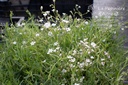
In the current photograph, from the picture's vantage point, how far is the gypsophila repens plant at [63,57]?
7.01ft

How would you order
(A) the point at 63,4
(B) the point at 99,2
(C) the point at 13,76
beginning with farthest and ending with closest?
1. (A) the point at 63,4
2. (B) the point at 99,2
3. (C) the point at 13,76

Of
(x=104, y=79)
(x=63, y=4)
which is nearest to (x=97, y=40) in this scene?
(x=104, y=79)

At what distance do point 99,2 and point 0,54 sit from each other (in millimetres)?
1923

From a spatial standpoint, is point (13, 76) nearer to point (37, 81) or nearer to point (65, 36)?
point (37, 81)

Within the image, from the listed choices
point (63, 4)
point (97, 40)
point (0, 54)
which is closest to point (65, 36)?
point (97, 40)

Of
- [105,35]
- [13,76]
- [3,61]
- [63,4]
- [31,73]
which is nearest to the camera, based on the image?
[31,73]

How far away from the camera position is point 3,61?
2469 mm

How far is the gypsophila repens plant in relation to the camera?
2.14m

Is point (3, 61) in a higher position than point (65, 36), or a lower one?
lower

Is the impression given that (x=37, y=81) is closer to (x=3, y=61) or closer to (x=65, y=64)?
(x=65, y=64)

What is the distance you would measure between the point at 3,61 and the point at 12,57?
0.29ft

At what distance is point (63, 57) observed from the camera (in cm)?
217

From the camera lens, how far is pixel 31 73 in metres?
2.11

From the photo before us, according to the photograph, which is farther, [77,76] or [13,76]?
[13,76]
